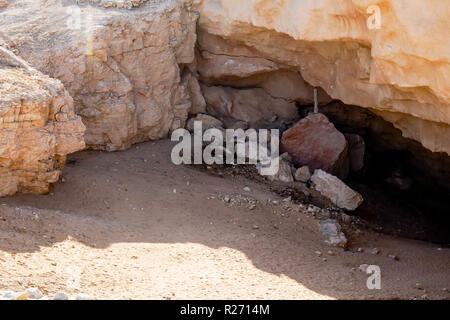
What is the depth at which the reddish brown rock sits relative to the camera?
7633mm

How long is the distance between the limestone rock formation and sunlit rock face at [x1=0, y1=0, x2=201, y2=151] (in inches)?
33.2

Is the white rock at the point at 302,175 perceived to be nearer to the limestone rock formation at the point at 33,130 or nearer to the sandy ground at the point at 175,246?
the sandy ground at the point at 175,246

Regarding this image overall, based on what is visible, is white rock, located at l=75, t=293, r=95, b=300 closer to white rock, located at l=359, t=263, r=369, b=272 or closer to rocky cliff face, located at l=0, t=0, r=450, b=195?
rocky cliff face, located at l=0, t=0, r=450, b=195

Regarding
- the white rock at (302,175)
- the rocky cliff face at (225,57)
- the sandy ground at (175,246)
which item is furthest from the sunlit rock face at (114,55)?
the white rock at (302,175)

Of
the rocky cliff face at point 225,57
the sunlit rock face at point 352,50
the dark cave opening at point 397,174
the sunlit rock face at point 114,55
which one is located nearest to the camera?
the sunlit rock face at point 352,50

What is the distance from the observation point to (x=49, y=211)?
5.16 metres

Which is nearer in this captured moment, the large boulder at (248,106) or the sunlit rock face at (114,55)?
the sunlit rock face at (114,55)

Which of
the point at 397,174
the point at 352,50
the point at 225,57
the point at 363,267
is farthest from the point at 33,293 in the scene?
the point at 397,174

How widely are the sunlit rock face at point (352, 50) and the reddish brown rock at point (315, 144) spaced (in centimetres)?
50

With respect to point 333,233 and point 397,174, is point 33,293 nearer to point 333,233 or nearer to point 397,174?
point 333,233

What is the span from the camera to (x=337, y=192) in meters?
6.92

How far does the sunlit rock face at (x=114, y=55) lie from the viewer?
642 centimetres

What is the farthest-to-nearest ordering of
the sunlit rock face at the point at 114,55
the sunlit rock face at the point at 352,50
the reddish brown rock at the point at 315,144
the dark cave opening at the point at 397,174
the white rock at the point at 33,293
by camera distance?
the dark cave opening at the point at 397,174 → the reddish brown rock at the point at 315,144 → the sunlit rock face at the point at 114,55 → the sunlit rock face at the point at 352,50 → the white rock at the point at 33,293

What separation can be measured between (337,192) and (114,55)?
3.24 meters
